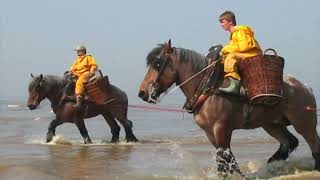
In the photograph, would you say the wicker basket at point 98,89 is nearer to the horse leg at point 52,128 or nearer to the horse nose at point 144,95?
the horse leg at point 52,128

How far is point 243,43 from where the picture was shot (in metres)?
7.45

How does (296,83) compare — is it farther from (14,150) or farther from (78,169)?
(14,150)

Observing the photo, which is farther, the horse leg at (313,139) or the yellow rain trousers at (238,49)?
the horse leg at (313,139)

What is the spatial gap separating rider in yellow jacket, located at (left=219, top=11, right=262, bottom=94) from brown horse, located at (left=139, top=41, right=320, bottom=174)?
17 cm

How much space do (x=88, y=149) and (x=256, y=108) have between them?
5733 mm

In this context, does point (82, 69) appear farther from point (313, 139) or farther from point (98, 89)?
point (313, 139)

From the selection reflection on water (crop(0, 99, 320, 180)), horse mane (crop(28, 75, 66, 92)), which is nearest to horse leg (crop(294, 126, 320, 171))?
reflection on water (crop(0, 99, 320, 180))

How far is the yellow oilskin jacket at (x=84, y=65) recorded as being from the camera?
1359cm

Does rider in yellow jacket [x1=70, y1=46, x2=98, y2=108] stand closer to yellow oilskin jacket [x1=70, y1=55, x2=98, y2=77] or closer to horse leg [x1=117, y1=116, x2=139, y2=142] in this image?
yellow oilskin jacket [x1=70, y1=55, x2=98, y2=77]

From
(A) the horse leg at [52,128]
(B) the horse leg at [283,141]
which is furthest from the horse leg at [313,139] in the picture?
(A) the horse leg at [52,128]

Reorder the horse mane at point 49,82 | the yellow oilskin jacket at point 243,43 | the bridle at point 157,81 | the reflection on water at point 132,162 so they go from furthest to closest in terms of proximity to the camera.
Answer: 1. the horse mane at point 49,82
2. the reflection on water at point 132,162
3. the bridle at point 157,81
4. the yellow oilskin jacket at point 243,43

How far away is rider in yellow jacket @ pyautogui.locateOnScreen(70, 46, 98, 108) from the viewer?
44.3 feet

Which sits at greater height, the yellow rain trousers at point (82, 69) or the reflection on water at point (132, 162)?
the yellow rain trousers at point (82, 69)

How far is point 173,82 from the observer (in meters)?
7.78
